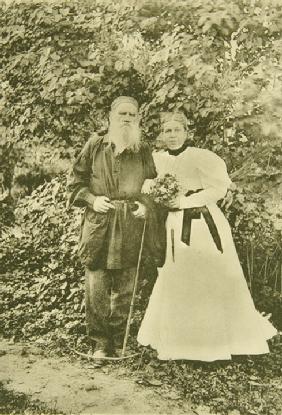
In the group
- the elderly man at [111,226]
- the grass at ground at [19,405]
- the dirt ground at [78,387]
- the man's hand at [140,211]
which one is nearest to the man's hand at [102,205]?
the elderly man at [111,226]

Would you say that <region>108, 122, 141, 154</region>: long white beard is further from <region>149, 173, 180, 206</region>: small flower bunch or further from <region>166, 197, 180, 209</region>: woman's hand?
<region>166, 197, 180, 209</region>: woman's hand

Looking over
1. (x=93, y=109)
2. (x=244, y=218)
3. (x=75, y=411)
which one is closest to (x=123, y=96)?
(x=93, y=109)

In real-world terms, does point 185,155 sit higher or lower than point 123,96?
lower

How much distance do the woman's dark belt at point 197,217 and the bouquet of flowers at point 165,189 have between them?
146 mm

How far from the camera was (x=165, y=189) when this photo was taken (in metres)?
4.03

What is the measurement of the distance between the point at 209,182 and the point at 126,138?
67cm

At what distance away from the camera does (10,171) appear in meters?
4.39

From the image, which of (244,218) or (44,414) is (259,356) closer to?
(244,218)

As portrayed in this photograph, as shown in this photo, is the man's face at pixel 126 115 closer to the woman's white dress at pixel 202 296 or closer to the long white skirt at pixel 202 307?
the woman's white dress at pixel 202 296

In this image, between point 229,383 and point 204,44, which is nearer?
point 229,383

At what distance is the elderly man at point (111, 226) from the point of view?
4074 millimetres

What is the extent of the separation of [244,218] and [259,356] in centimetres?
95

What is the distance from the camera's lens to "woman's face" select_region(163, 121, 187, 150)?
13.5ft

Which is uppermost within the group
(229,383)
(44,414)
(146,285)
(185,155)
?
(185,155)
